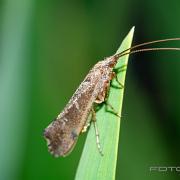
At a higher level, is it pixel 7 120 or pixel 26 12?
pixel 26 12

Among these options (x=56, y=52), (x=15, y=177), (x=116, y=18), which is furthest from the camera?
(x=116, y=18)

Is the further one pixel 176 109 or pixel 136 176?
pixel 176 109

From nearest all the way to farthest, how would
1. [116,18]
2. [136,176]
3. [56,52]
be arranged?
1. [136,176]
2. [56,52]
3. [116,18]

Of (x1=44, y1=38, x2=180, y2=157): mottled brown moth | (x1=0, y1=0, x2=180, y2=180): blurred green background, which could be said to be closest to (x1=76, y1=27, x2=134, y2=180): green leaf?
(x1=44, y1=38, x2=180, y2=157): mottled brown moth

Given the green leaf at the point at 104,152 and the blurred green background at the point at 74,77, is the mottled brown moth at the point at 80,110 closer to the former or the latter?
the blurred green background at the point at 74,77

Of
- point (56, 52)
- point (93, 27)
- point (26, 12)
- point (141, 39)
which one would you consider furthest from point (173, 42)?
point (26, 12)

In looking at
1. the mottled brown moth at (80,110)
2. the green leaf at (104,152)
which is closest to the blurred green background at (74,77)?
the mottled brown moth at (80,110)

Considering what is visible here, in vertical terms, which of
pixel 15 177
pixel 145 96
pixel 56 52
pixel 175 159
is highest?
pixel 56 52

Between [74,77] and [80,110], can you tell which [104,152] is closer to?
[80,110]

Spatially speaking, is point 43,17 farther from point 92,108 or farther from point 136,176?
point 136,176
